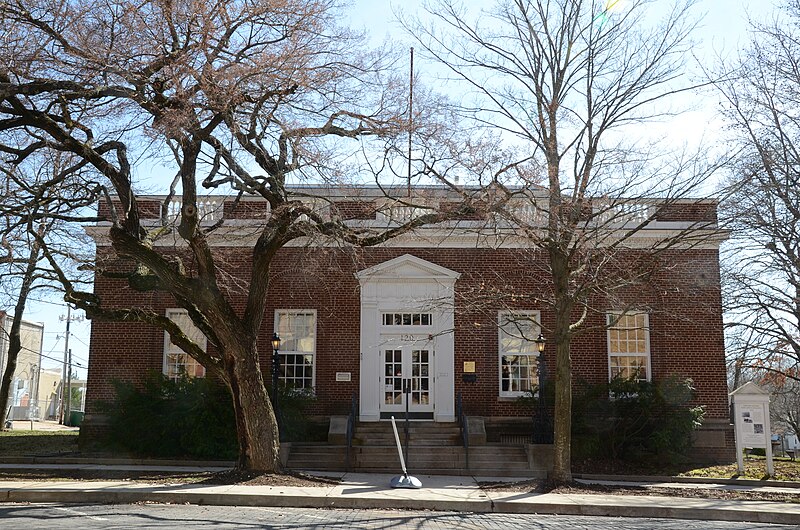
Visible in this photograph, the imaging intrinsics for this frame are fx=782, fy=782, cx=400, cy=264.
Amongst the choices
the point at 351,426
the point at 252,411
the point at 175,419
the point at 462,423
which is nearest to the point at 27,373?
the point at 175,419

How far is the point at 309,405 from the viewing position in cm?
2109

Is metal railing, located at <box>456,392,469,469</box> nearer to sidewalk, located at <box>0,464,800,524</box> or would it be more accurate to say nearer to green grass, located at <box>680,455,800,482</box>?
sidewalk, located at <box>0,464,800,524</box>

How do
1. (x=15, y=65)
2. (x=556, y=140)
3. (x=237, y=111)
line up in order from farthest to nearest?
(x=556, y=140), (x=237, y=111), (x=15, y=65)

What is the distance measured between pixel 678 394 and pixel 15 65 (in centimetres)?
1632

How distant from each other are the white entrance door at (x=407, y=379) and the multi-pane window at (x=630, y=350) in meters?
5.04

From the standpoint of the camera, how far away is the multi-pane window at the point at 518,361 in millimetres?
21547

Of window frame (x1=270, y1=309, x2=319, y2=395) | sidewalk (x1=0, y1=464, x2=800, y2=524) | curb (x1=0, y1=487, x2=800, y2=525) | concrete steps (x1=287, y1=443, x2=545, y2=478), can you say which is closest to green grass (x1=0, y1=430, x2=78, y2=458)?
window frame (x1=270, y1=309, x2=319, y2=395)

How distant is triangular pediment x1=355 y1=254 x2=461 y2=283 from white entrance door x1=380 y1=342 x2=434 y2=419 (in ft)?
6.20

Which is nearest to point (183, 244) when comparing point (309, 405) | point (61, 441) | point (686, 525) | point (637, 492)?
point (309, 405)

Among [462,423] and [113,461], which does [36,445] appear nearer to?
[113,461]

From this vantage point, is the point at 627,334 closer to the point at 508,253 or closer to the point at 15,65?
the point at 508,253

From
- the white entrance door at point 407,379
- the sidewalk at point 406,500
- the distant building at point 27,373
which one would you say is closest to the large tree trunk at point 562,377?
the sidewalk at point 406,500

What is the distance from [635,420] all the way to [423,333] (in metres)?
6.01

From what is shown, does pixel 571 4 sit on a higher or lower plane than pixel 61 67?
higher
